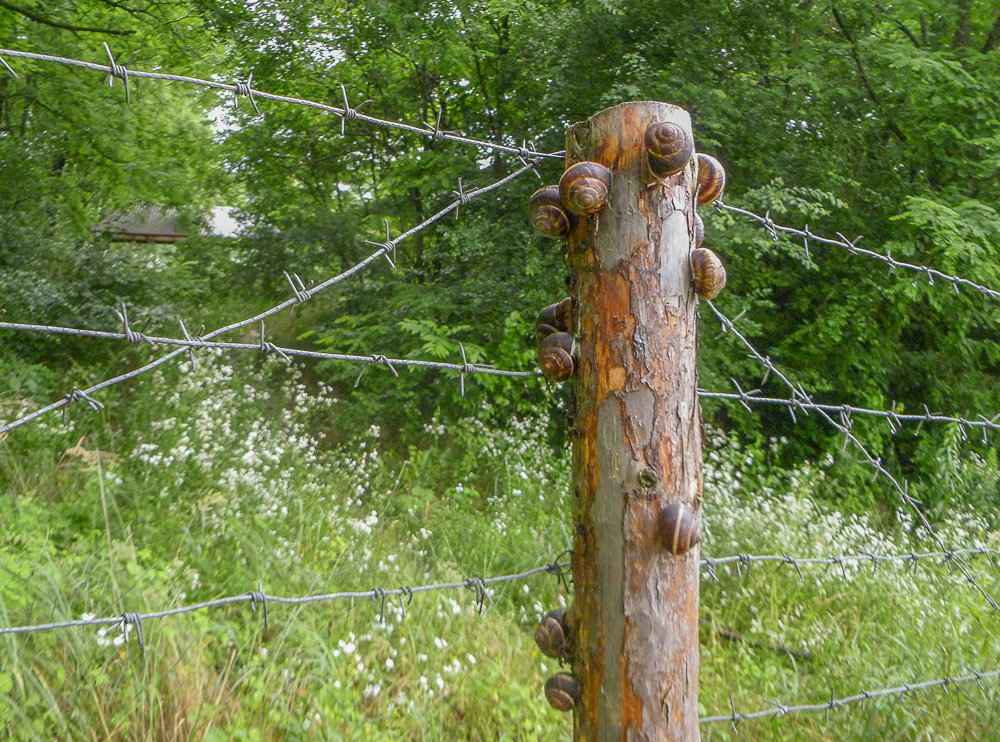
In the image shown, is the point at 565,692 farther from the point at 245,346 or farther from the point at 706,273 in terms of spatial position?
the point at 245,346

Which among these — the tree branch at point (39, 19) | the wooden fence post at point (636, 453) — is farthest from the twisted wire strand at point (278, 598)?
the tree branch at point (39, 19)

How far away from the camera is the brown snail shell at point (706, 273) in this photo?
151 cm

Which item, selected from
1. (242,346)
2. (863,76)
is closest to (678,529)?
(242,346)

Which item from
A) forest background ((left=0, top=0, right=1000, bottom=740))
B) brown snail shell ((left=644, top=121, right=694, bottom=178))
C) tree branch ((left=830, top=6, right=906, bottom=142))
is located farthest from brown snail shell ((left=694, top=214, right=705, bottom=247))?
tree branch ((left=830, top=6, right=906, bottom=142))

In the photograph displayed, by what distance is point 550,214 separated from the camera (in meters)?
1.58

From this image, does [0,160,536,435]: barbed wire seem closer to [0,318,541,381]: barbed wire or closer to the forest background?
[0,318,541,381]: barbed wire

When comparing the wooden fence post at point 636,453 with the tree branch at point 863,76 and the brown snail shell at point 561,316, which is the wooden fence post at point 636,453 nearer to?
the brown snail shell at point 561,316

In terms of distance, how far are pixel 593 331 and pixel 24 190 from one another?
27.1 feet

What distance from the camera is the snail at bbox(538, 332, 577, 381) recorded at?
5.10 ft

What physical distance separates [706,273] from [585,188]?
Result: 0.98ft

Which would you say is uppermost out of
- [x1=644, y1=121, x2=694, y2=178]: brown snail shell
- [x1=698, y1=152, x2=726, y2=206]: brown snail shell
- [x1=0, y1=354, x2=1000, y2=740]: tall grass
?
[x1=644, y1=121, x2=694, y2=178]: brown snail shell

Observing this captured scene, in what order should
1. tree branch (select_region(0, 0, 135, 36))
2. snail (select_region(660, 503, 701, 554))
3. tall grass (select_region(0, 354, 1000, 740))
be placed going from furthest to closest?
tree branch (select_region(0, 0, 135, 36)) → tall grass (select_region(0, 354, 1000, 740)) → snail (select_region(660, 503, 701, 554))

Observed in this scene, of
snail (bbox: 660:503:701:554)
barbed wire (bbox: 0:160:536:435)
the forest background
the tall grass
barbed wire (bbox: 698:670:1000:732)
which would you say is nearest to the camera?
snail (bbox: 660:503:701:554)

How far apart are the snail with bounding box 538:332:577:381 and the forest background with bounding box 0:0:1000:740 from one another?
58.0 inches
